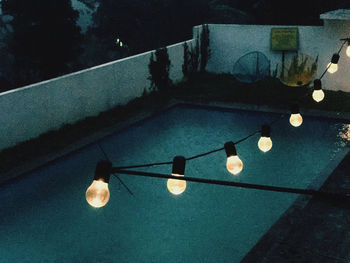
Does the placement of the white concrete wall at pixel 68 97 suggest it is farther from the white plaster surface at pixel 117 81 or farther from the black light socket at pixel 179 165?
the black light socket at pixel 179 165

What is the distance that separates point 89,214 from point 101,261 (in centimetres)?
170

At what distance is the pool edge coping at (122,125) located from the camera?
10266 millimetres

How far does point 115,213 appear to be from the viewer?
8633mm

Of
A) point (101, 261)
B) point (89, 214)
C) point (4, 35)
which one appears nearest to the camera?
point (101, 261)

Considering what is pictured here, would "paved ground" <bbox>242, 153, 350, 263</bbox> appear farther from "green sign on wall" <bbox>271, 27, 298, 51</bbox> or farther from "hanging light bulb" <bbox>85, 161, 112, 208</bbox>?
"green sign on wall" <bbox>271, 27, 298, 51</bbox>

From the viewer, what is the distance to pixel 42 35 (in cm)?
1384

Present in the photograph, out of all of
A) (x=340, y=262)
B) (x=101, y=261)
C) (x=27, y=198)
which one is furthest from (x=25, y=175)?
(x=340, y=262)

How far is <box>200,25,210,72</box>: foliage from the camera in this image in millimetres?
18203

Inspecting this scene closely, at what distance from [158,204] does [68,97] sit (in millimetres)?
5331

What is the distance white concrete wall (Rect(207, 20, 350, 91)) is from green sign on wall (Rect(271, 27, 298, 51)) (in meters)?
0.20

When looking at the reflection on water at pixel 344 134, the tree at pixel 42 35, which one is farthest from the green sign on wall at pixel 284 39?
the tree at pixel 42 35

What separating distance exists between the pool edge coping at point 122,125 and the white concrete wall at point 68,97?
1.02 metres

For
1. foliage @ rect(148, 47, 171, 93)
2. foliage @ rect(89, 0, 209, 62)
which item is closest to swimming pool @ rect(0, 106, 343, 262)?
foliage @ rect(148, 47, 171, 93)

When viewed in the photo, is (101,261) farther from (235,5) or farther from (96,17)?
(235,5)
